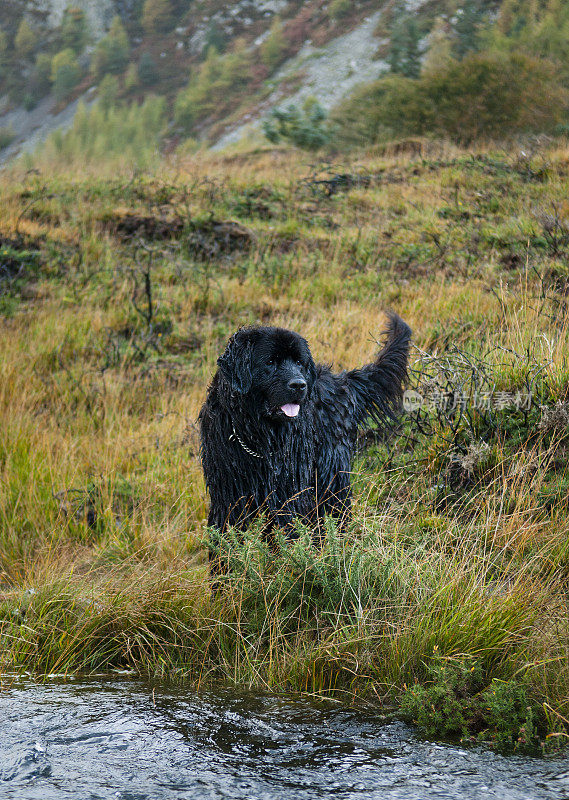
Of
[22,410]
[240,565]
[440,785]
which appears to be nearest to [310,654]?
[240,565]

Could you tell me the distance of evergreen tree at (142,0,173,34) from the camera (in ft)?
260

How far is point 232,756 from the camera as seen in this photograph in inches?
123

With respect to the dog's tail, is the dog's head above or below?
above

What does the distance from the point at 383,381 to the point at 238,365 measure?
51.4 inches

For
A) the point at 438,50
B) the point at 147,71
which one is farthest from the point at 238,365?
the point at 147,71

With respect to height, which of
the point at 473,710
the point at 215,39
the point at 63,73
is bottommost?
the point at 473,710

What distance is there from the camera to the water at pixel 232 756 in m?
2.86

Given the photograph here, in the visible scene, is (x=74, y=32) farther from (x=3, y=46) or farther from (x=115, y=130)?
(x=115, y=130)

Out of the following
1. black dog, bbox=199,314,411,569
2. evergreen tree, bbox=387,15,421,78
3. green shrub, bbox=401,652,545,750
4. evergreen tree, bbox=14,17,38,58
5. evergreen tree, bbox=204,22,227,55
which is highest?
evergreen tree, bbox=14,17,38,58

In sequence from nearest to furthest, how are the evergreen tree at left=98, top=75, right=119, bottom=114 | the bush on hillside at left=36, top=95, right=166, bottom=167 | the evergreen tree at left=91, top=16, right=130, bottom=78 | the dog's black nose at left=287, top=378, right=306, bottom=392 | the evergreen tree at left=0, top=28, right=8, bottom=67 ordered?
the dog's black nose at left=287, top=378, right=306, bottom=392, the bush on hillside at left=36, top=95, right=166, bottom=167, the evergreen tree at left=98, top=75, right=119, bottom=114, the evergreen tree at left=91, top=16, right=130, bottom=78, the evergreen tree at left=0, top=28, right=8, bottom=67

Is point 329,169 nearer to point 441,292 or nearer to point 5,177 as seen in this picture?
point 5,177

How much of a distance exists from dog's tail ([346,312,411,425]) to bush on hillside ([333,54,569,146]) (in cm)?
1648

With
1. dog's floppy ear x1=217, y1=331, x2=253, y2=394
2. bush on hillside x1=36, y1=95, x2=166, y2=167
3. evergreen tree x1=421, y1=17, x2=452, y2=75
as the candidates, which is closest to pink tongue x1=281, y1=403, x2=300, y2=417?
dog's floppy ear x1=217, y1=331, x2=253, y2=394

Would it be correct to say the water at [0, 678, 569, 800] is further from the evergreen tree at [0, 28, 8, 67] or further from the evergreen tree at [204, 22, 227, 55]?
the evergreen tree at [0, 28, 8, 67]
